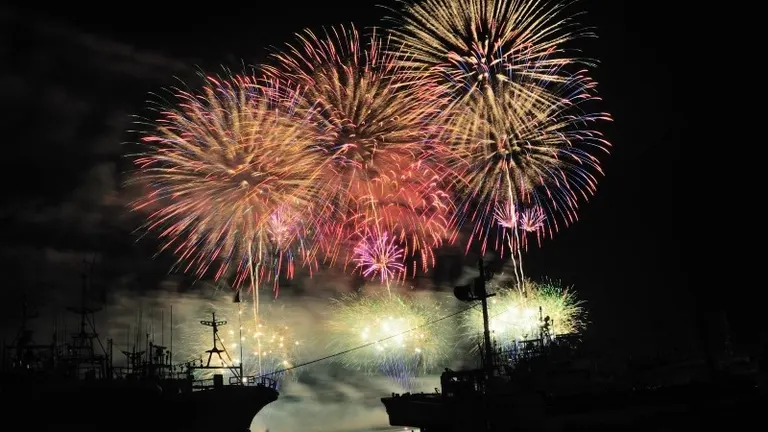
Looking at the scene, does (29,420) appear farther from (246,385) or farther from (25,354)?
(246,385)

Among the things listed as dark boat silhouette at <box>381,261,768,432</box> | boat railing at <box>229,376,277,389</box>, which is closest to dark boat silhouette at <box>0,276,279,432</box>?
boat railing at <box>229,376,277,389</box>

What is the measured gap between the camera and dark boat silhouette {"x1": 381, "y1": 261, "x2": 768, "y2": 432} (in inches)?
1097

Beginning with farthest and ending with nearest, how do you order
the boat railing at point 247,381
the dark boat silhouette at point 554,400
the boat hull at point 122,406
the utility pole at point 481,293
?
the boat railing at point 247,381 → the boat hull at point 122,406 → the utility pole at point 481,293 → the dark boat silhouette at point 554,400

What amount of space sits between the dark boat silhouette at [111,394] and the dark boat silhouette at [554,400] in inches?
718

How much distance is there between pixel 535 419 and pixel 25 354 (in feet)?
142

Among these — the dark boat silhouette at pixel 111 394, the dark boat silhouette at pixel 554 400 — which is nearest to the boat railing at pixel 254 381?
the dark boat silhouette at pixel 111 394

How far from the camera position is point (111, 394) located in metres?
46.5

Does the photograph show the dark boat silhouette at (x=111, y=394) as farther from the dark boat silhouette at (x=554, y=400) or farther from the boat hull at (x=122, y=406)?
the dark boat silhouette at (x=554, y=400)

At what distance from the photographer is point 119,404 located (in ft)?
154

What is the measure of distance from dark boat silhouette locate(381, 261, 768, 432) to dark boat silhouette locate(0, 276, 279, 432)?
18.2 meters

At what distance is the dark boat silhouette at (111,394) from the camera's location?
1687 inches

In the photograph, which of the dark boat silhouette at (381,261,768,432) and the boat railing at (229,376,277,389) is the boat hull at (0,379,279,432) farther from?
the dark boat silhouette at (381,261,768,432)

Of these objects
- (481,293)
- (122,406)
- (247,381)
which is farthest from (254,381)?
(481,293)

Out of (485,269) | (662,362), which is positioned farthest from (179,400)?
(662,362)
